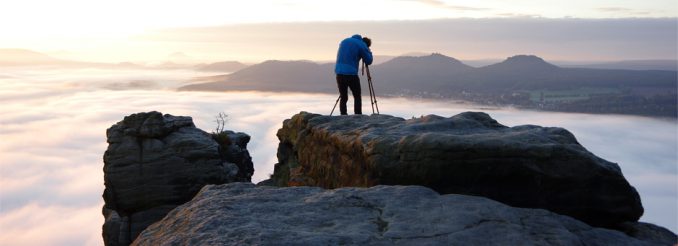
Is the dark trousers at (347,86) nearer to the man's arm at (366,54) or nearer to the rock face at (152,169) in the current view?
the man's arm at (366,54)

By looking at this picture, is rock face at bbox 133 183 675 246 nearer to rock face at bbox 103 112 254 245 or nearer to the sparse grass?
rock face at bbox 103 112 254 245

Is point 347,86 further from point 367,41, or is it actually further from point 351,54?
point 367,41

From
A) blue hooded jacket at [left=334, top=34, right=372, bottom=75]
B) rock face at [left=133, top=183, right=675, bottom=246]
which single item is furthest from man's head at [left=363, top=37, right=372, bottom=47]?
rock face at [left=133, top=183, right=675, bottom=246]

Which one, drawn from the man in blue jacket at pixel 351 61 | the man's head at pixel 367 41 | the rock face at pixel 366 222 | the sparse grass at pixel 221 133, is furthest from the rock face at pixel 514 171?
the sparse grass at pixel 221 133

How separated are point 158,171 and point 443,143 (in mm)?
27292

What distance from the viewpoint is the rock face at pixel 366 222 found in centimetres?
764

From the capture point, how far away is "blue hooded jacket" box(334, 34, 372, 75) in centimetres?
2119

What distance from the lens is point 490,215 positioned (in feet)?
28.1

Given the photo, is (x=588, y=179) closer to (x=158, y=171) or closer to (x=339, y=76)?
(x=339, y=76)

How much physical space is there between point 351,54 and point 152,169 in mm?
19696

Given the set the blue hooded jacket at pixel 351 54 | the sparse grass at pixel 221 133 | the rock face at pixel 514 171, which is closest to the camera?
the rock face at pixel 514 171

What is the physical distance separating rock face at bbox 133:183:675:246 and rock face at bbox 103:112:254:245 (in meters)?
24.9

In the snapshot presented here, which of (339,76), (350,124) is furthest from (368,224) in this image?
(339,76)

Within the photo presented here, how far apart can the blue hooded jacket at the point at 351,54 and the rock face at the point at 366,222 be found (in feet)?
37.8
